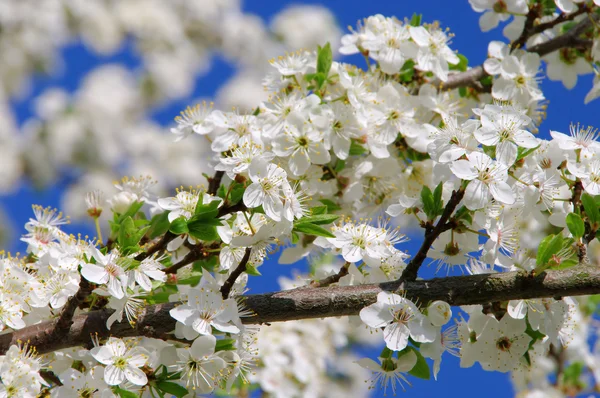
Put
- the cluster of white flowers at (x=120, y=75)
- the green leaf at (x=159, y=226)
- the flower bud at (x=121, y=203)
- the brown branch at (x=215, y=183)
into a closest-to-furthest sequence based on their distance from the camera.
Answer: the green leaf at (x=159, y=226)
the brown branch at (x=215, y=183)
the flower bud at (x=121, y=203)
the cluster of white flowers at (x=120, y=75)

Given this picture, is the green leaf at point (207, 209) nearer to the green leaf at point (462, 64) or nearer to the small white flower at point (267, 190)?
the small white flower at point (267, 190)

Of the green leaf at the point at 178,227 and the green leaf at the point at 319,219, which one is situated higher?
the green leaf at the point at 319,219

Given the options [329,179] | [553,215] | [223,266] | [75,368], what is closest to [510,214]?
[553,215]

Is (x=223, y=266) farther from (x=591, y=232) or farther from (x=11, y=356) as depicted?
(x=591, y=232)

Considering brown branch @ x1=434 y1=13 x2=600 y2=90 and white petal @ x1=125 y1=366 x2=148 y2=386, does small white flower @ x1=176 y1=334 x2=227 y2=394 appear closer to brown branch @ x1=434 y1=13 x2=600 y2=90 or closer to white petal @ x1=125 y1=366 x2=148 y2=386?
white petal @ x1=125 y1=366 x2=148 y2=386

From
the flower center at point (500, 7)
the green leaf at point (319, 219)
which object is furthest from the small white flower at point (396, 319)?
the flower center at point (500, 7)
